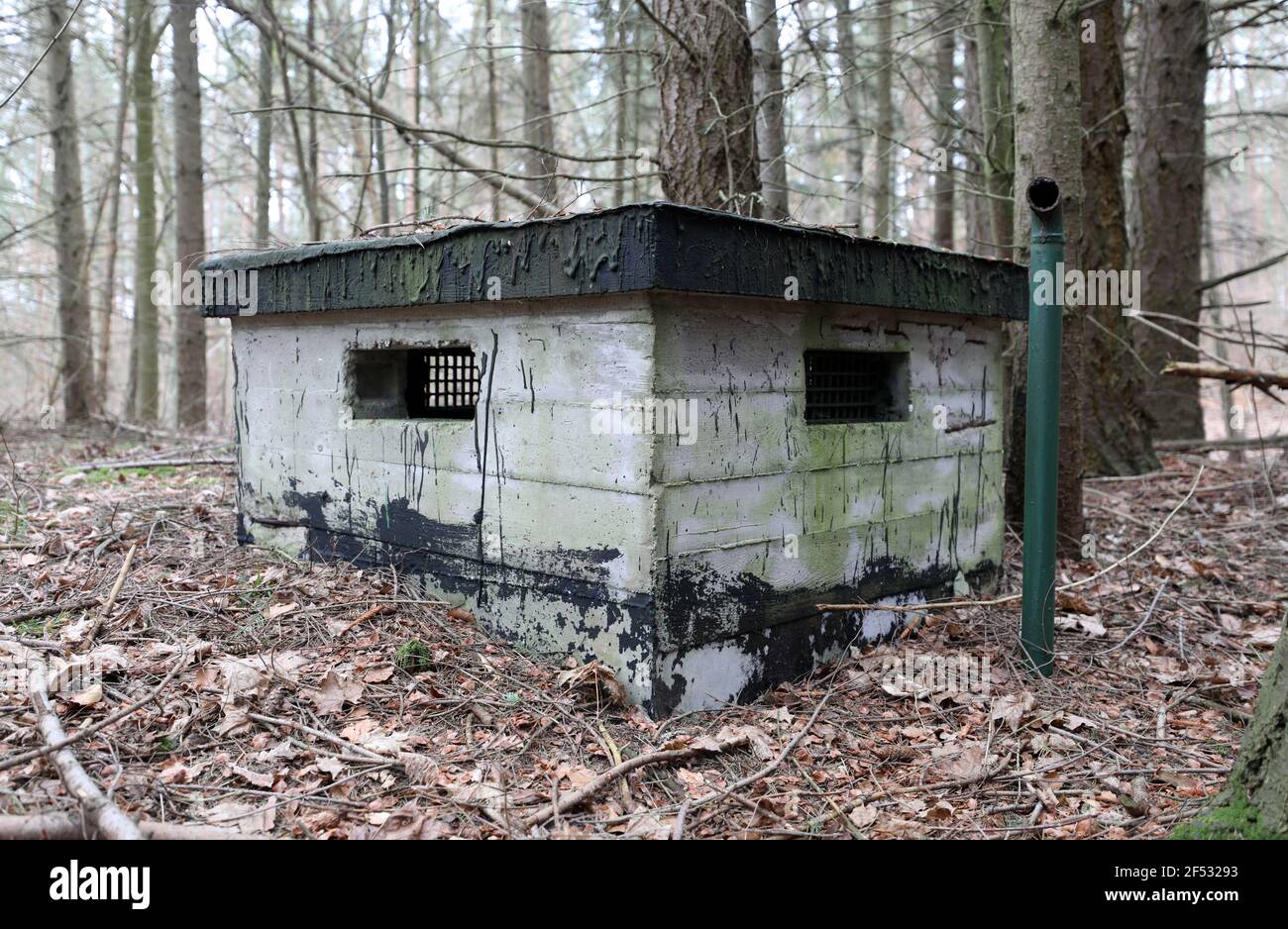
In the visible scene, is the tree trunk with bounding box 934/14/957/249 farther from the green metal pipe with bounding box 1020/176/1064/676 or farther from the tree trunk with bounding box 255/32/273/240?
the tree trunk with bounding box 255/32/273/240

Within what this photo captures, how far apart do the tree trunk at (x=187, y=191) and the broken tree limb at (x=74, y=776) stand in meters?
8.34

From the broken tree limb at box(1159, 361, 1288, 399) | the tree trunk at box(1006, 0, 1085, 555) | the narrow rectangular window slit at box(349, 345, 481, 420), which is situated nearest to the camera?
the broken tree limb at box(1159, 361, 1288, 399)

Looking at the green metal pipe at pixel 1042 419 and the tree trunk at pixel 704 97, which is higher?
the tree trunk at pixel 704 97

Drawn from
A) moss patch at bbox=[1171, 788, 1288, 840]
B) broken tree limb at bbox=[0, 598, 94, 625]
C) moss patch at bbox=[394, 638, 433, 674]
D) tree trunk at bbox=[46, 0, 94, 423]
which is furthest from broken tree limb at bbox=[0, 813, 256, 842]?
tree trunk at bbox=[46, 0, 94, 423]

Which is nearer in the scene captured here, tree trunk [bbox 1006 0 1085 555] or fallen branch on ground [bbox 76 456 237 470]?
tree trunk [bbox 1006 0 1085 555]

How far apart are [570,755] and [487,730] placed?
0.31 m

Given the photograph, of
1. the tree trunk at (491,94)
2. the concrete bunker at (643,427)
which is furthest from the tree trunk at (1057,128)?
the tree trunk at (491,94)

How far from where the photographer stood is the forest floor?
106 inches

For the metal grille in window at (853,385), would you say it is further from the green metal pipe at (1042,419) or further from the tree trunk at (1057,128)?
the tree trunk at (1057,128)

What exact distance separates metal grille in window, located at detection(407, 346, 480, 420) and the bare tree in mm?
1743

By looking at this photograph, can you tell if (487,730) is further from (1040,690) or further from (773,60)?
(773,60)

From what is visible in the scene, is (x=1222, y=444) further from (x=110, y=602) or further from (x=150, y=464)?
(x=150, y=464)

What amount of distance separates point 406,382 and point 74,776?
7.31 feet

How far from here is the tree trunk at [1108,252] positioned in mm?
6254
